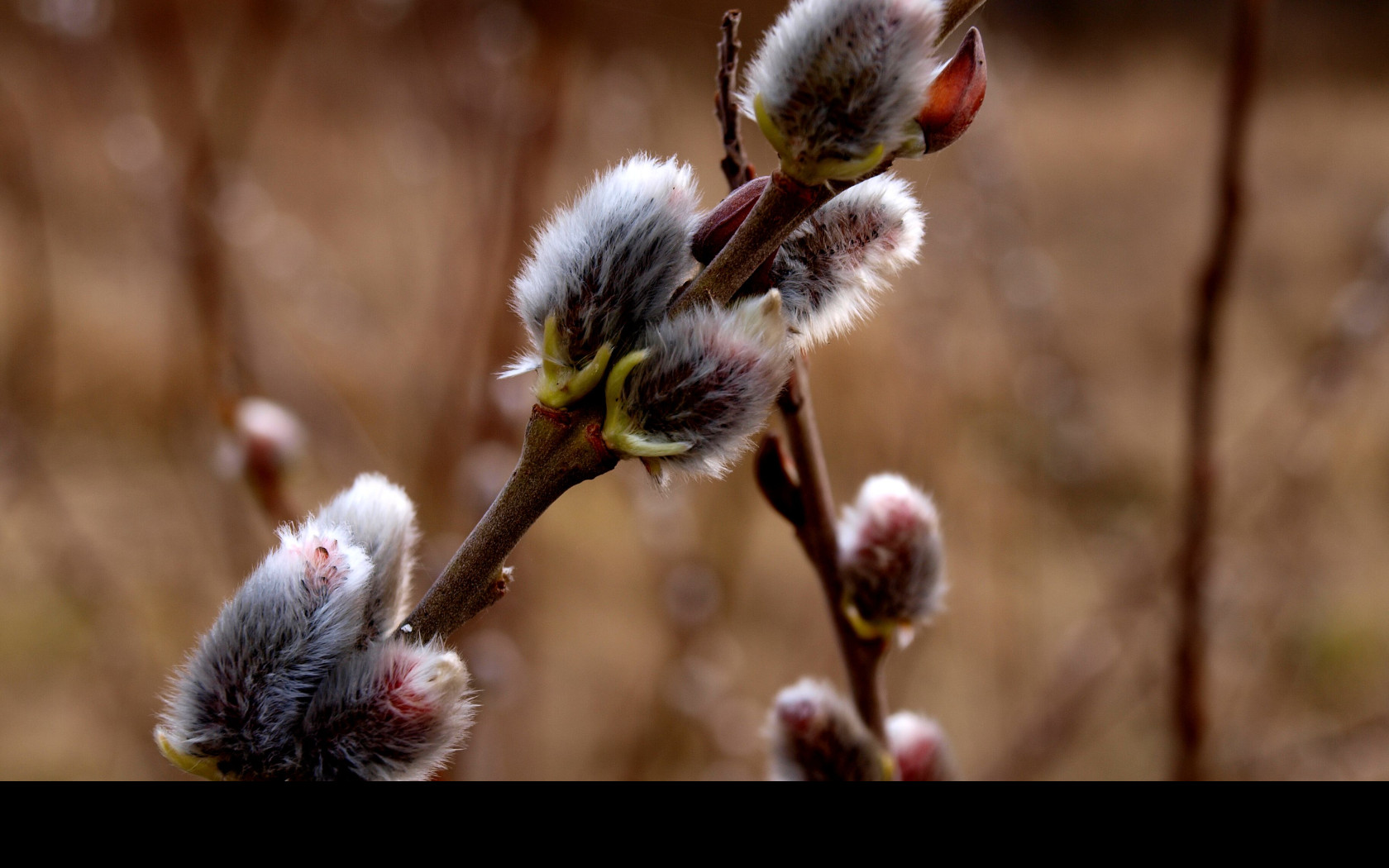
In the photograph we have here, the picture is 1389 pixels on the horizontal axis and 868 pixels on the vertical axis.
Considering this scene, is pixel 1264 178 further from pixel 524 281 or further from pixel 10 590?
pixel 10 590

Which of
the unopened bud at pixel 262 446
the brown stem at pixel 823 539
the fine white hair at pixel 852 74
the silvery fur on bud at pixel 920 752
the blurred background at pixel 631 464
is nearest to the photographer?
the fine white hair at pixel 852 74

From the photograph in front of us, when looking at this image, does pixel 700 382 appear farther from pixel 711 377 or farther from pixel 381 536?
pixel 381 536

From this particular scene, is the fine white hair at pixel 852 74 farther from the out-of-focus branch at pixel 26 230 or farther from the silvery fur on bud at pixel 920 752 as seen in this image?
the out-of-focus branch at pixel 26 230

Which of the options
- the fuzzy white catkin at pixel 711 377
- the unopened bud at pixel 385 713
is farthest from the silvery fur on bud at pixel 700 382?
the unopened bud at pixel 385 713

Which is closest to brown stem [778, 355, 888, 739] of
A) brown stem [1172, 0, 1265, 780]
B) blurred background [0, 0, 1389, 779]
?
blurred background [0, 0, 1389, 779]

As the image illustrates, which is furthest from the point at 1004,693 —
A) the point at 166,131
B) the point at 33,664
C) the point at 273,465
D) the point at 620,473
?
the point at 33,664

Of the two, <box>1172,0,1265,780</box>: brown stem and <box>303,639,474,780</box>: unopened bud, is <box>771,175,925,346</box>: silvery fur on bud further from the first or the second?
<box>1172,0,1265,780</box>: brown stem
